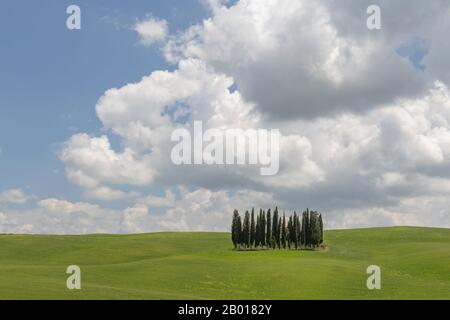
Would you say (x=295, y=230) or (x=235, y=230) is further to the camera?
(x=235, y=230)

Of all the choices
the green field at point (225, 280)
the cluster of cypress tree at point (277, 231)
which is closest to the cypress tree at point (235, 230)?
the cluster of cypress tree at point (277, 231)

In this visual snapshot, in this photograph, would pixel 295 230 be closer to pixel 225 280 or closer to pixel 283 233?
pixel 283 233

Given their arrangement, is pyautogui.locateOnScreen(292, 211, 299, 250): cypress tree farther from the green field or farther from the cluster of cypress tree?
the green field

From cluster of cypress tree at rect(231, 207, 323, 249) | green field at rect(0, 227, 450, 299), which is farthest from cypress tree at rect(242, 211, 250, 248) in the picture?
green field at rect(0, 227, 450, 299)

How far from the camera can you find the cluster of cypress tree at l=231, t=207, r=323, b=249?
433ft

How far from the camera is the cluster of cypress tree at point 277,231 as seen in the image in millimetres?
132125

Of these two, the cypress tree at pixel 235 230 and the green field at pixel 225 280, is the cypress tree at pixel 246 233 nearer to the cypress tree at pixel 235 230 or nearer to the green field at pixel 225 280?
the cypress tree at pixel 235 230

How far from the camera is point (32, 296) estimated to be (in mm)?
38719

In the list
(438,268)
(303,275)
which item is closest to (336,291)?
(303,275)

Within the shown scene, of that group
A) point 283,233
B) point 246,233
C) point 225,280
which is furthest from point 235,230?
point 225,280

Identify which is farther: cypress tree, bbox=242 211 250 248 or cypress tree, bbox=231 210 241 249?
cypress tree, bbox=231 210 241 249

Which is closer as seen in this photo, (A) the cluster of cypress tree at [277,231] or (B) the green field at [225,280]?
(B) the green field at [225,280]

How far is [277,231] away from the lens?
136 meters
